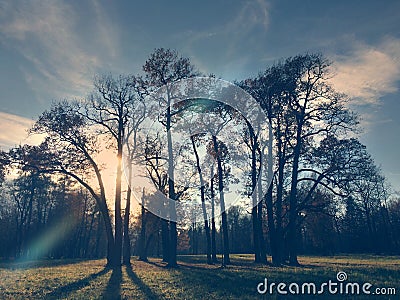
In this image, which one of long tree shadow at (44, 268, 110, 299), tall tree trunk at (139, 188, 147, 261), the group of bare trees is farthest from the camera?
tall tree trunk at (139, 188, 147, 261)

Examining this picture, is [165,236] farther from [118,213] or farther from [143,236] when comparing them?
[118,213]

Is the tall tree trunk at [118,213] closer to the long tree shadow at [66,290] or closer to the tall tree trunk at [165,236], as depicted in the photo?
the tall tree trunk at [165,236]

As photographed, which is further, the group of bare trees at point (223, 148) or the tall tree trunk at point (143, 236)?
the tall tree trunk at point (143, 236)

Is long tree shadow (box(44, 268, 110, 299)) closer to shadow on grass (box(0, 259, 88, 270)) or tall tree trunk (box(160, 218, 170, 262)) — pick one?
tall tree trunk (box(160, 218, 170, 262))

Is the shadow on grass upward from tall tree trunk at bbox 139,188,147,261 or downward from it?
downward

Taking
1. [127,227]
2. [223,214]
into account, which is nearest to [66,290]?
[127,227]

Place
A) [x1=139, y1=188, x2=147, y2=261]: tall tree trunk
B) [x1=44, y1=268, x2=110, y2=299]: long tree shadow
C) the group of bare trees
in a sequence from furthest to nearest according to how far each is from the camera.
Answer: [x1=139, y1=188, x2=147, y2=261]: tall tree trunk → the group of bare trees → [x1=44, y1=268, x2=110, y2=299]: long tree shadow

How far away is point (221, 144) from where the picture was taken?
30.0m

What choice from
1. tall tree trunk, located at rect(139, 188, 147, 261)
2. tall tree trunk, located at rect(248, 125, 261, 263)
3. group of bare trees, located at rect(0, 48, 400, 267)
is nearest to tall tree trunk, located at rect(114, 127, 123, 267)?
group of bare trees, located at rect(0, 48, 400, 267)

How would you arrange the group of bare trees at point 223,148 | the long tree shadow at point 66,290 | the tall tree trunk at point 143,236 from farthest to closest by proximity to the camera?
the tall tree trunk at point 143,236, the group of bare trees at point 223,148, the long tree shadow at point 66,290

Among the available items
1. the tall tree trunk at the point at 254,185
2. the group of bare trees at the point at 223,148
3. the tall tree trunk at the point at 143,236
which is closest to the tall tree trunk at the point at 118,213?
the group of bare trees at the point at 223,148

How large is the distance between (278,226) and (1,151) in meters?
20.5

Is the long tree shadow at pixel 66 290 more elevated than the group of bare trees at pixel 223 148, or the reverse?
the group of bare trees at pixel 223 148

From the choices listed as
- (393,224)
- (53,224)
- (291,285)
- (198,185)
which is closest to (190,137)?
(198,185)
